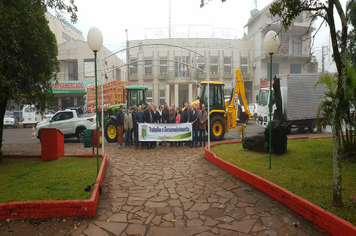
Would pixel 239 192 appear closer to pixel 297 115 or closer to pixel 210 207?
pixel 210 207

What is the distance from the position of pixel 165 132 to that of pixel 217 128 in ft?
10.4

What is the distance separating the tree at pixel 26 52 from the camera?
648 centimetres

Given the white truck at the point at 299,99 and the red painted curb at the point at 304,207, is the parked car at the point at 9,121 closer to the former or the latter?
the white truck at the point at 299,99

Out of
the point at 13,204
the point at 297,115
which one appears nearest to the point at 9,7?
the point at 13,204

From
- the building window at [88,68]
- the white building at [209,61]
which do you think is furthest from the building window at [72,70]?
the white building at [209,61]

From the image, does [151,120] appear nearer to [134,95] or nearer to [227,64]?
[134,95]

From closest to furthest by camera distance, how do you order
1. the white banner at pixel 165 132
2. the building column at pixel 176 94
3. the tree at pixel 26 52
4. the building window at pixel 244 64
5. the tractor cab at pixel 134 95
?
the tree at pixel 26 52, the white banner at pixel 165 132, the tractor cab at pixel 134 95, the building column at pixel 176 94, the building window at pixel 244 64

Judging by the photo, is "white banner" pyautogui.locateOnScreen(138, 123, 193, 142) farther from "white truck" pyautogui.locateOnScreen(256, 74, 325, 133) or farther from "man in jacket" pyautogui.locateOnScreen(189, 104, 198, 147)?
"white truck" pyautogui.locateOnScreen(256, 74, 325, 133)

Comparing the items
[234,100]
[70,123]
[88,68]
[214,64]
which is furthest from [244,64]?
[70,123]

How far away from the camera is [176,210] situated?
5074 millimetres

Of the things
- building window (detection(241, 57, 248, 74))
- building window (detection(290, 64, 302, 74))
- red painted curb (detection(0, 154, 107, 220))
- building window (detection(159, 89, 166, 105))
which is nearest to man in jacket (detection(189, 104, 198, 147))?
red painted curb (detection(0, 154, 107, 220))

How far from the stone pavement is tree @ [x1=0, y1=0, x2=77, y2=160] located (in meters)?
3.44

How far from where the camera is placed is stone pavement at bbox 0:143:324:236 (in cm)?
426

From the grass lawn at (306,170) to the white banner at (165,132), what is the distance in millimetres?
2148
